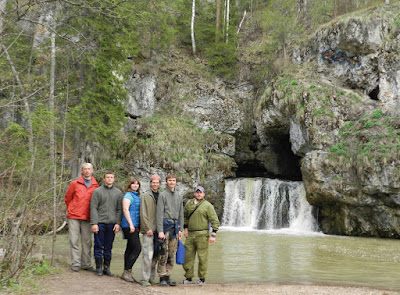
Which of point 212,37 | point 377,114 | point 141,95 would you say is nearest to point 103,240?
point 377,114

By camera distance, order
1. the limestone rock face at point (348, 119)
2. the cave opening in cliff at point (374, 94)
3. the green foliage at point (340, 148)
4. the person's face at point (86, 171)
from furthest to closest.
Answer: the cave opening in cliff at point (374, 94) → the green foliage at point (340, 148) → the limestone rock face at point (348, 119) → the person's face at point (86, 171)

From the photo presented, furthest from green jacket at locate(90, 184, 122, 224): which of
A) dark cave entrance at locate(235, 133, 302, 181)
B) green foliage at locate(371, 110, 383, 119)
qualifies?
dark cave entrance at locate(235, 133, 302, 181)

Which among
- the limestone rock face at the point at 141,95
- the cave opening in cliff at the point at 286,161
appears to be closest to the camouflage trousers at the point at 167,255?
the limestone rock face at the point at 141,95

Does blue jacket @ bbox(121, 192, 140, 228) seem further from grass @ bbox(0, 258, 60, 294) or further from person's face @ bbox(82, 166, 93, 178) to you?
grass @ bbox(0, 258, 60, 294)

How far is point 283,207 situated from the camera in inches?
746

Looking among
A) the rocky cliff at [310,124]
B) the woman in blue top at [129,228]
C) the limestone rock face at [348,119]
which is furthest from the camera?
the rocky cliff at [310,124]

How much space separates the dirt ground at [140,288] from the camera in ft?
16.6

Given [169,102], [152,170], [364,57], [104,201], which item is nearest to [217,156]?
[152,170]

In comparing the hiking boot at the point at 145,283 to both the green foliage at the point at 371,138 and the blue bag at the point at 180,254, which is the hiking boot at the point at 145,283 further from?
the green foliage at the point at 371,138

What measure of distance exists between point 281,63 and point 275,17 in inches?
148

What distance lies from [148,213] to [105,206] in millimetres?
839

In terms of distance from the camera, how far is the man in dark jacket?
6.16m

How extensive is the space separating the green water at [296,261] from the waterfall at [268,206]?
14.1 ft

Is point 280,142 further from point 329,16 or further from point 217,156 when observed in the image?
point 329,16
